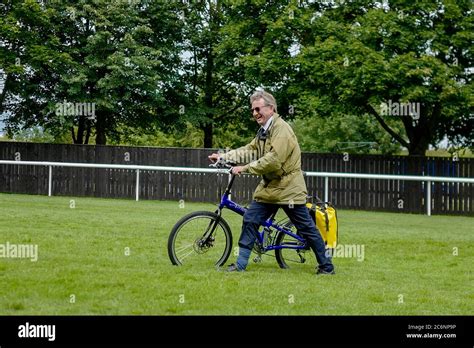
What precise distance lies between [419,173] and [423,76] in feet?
12.3

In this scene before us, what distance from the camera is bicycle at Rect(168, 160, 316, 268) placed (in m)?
9.39

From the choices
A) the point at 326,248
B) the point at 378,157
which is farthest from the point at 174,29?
the point at 326,248

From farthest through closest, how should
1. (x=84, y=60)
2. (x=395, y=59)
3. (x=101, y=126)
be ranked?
(x=101, y=126), (x=84, y=60), (x=395, y=59)

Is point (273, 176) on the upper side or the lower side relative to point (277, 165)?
lower

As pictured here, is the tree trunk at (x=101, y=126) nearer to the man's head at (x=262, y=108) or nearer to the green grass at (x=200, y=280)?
the green grass at (x=200, y=280)

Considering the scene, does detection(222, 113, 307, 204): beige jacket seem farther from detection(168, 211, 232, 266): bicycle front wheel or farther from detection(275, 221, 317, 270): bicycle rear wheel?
detection(275, 221, 317, 270): bicycle rear wheel

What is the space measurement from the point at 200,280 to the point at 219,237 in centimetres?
103

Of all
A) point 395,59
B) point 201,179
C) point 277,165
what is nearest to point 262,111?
point 277,165
